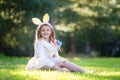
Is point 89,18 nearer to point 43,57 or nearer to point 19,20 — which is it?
point 19,20

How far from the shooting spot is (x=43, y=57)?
9742 millimetres


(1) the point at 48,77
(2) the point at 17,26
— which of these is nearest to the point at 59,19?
(2) the point at 17,26

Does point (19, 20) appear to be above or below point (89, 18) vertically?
above

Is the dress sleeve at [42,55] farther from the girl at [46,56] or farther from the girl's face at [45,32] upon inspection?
the girl's face at [45,32]

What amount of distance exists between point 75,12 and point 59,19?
5.55ft

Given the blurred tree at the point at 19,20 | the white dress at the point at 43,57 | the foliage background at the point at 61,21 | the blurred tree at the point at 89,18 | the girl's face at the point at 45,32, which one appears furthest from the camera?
the blurred tree at the point at 89,18

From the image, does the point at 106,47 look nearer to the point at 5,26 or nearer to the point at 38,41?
the point at 5,26

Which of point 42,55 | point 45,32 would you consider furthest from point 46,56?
point 45,32

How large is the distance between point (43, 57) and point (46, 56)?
0.26 meters

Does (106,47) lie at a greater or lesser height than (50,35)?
lesser

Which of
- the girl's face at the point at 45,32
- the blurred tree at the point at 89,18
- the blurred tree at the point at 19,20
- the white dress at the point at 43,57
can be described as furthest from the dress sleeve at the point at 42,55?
the blurred tree at the point at 89,18

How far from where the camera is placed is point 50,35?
10430mm

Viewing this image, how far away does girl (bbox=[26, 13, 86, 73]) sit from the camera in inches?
381

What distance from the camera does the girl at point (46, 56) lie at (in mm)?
9680
